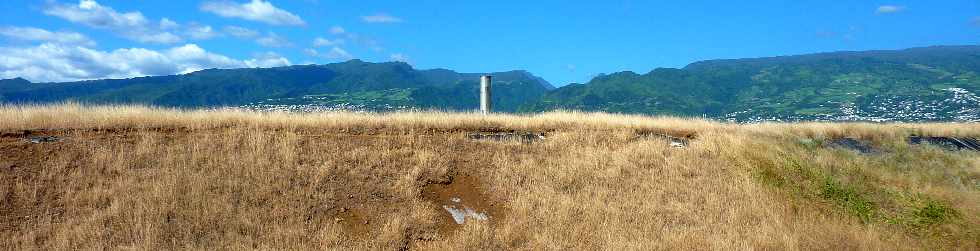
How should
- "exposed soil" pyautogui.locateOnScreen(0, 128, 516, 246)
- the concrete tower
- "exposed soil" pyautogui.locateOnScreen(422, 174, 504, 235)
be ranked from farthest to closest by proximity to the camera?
the concrete tower
"exposed soil" pyautogui.locateOnScreen(422, 174, 504, 235)
"exposed soil" pyautogui.locateOnScreen(0, 128, 516, 246)

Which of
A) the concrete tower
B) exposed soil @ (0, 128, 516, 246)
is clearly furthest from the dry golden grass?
the concrete tower

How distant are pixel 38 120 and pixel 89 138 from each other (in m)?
2.23

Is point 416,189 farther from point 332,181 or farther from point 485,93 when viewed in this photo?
point 485,93

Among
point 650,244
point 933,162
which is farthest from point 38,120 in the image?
point 933,162

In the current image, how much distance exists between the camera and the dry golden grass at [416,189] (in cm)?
1075

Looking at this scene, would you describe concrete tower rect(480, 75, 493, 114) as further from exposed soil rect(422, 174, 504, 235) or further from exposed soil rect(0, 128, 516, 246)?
exposed soil rect(422, 174, 504, 235)

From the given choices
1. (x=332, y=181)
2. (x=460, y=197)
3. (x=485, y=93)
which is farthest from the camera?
(x=485, y=93)

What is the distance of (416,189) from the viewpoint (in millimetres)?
13102

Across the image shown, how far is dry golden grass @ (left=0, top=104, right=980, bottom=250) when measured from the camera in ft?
35.3

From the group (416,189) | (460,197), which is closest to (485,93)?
(460,197)

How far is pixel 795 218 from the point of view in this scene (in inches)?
500

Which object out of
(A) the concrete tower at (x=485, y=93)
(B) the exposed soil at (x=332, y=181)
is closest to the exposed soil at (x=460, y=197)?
(B) the exposed soil at (x=332, y=181)

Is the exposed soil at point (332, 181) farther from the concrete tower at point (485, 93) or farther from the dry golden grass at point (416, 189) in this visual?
the concrete tower at point (485, 93)

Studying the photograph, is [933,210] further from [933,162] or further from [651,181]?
[933,162]
